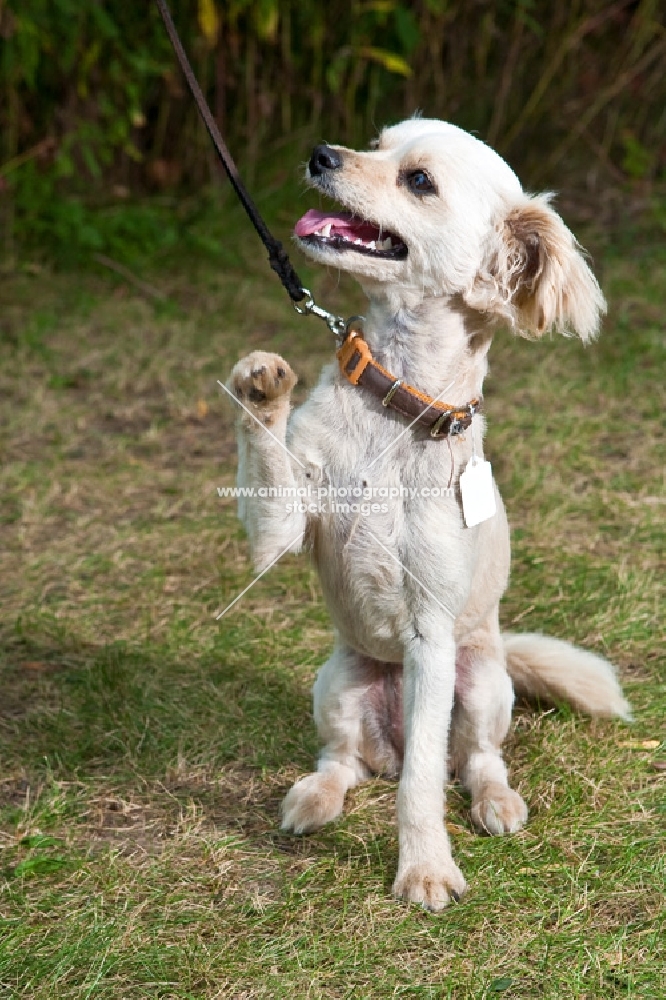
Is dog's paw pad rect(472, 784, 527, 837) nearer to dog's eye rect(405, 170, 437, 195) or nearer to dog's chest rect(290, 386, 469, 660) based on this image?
dog's chest rect(290, 386, 469, 660)

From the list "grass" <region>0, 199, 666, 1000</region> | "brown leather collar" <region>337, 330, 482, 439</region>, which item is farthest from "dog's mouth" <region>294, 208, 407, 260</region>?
"grass" <region>0, 199, 666, 1000</region>

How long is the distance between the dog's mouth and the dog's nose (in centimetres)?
8

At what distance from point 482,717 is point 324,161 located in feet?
3.74

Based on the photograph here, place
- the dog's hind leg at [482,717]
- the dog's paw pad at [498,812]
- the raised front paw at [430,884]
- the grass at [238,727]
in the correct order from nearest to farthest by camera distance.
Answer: the grass at [238,727], the raised front paw at [430,884], the dog's paw pad at [498,812], the dog's hind leg at [482,717]

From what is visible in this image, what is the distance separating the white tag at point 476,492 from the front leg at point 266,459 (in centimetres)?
30

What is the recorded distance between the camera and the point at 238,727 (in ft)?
9.08

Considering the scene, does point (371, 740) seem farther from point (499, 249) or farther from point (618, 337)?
point (618, 337)

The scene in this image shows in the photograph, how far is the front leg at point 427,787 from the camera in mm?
2160

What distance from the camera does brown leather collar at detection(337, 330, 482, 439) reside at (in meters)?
2.19

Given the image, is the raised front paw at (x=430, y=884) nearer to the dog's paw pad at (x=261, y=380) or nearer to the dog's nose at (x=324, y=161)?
the dog's paw pad at (x=261, y=380)

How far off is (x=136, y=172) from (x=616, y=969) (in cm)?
531

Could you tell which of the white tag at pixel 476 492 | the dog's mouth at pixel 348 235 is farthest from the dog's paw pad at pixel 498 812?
the dog's mouth at pixel 348 235

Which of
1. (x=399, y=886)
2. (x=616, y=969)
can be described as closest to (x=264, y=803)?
(x=399, y=886)

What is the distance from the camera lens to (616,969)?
1.99 metres
